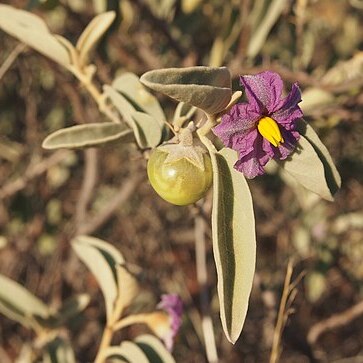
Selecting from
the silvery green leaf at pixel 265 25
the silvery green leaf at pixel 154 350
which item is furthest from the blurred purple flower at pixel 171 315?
the silvery green leaf at pixel 265 25

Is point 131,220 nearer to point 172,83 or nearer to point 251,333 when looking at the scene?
point 251,333

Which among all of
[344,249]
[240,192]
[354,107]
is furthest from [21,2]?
[240,192]

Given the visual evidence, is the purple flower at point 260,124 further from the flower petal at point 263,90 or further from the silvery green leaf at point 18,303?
the silvery green leaf at point 18,303

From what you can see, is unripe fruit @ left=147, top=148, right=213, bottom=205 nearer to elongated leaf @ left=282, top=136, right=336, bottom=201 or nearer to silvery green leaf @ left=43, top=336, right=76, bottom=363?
elongated leaf @ left=282, top=136, right=336, bottom=201

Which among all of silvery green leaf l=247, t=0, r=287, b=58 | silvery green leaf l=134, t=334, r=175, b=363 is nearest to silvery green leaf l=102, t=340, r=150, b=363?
silvery green leaf l=134, t=334, r=175, b=363

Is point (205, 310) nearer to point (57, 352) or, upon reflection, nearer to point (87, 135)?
point (57, 352)

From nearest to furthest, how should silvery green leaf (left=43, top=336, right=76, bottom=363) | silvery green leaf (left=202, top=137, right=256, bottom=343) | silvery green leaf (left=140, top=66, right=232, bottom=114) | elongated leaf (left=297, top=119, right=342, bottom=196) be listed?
silvery green leaf (left=140, top=66, right=232, bottom=114)
silvery green leaf (left=202, top=137, right=256, bottom=343)
elongated leaf (left=297, top=119, right=342, bottom=196)
silvery green leaf (left=43, top=336, right=76, bottom=363)

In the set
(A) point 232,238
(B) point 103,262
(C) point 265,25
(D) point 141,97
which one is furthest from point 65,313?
(C) point 265,25

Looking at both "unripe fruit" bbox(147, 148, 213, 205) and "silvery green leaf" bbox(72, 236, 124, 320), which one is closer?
"unripe fruit" bbox(147, 148, 213, 205)
